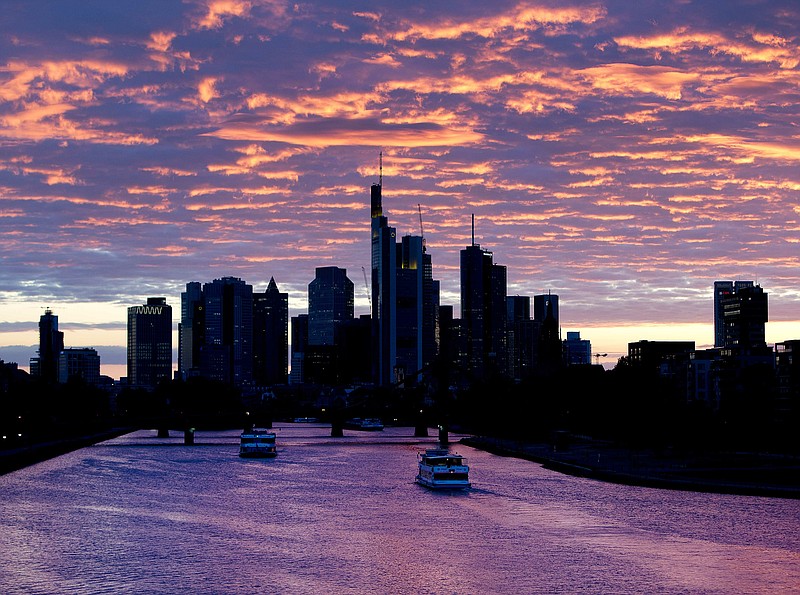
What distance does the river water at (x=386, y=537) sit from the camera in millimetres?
63094

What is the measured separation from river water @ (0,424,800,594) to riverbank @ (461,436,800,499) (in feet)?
7.40

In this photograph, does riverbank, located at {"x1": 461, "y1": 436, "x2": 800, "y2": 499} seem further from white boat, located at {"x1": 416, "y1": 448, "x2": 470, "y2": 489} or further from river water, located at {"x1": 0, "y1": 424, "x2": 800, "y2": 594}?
white boat, located at {"x1": 416, "y1": 448, "x2": 470, "y2": 489}

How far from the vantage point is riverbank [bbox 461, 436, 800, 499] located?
100m

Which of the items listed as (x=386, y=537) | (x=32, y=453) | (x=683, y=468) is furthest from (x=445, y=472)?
(x=32, y=453)

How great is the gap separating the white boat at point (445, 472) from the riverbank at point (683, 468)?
45.1 feet

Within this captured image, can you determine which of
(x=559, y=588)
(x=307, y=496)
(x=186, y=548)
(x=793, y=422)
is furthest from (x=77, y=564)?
(x=793, y=422)

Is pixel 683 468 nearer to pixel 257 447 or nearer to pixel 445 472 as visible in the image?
pixel 445 472

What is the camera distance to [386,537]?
259ft

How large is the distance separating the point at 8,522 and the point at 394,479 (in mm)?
44775

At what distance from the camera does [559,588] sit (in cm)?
6128

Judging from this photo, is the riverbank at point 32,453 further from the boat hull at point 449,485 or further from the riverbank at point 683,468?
the riverbank at point 683,468

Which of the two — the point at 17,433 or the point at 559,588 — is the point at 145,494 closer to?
the point at 559,588

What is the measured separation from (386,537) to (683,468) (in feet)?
159

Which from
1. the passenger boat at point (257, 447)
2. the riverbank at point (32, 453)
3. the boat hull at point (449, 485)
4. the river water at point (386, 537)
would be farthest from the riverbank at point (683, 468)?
the riverbank at point (32, 453)
